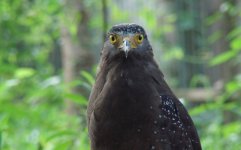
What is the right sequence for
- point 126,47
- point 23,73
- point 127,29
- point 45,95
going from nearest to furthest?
point 126,47 < point 127,29 < point 45,95 < point 23,73

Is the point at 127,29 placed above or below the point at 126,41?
above

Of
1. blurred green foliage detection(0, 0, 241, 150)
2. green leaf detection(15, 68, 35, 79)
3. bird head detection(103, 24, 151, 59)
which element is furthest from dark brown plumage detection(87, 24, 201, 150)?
green leaf detection(15, 68, 35, 79)

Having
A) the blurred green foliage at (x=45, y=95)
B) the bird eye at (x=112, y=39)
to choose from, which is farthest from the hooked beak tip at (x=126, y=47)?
the blurred green foliage at (x=45, y=95)

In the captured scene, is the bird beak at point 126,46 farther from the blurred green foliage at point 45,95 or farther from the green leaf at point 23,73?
the green leaf at point 23,73

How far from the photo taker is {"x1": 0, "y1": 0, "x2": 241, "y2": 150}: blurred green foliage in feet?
15.6

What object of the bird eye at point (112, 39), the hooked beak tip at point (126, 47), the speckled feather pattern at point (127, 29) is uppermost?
the speckled feather pattern at point (127, 29)

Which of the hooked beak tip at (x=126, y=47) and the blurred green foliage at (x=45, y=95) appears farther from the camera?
the blurred green foliage at (x=45, y=95)

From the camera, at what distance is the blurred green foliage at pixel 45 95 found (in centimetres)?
475

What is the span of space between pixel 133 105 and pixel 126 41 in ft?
1.28

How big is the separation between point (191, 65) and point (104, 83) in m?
10.8

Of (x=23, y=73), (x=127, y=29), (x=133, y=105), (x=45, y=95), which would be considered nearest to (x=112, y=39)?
(x=127, y=29)

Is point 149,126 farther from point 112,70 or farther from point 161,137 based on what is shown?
point 112,70

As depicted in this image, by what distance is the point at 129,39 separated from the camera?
3.65 metres

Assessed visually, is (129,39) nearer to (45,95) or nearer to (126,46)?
(126,46)
